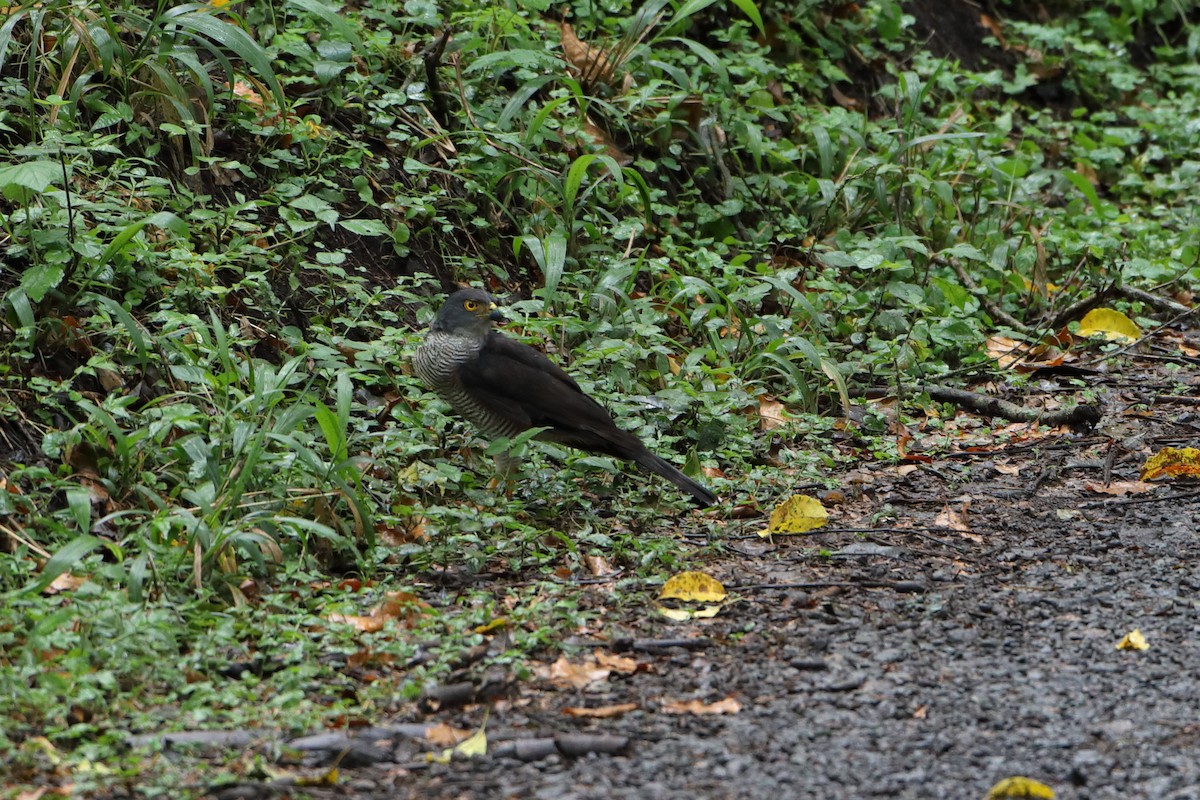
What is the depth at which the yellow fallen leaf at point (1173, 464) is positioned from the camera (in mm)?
5379

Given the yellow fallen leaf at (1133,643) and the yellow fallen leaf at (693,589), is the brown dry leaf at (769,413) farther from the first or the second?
the yellow fallen leaf at (1133,643)

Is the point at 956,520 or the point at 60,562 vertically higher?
the point at 60,562

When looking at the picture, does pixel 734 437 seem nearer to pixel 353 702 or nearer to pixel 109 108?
pixel 353 702

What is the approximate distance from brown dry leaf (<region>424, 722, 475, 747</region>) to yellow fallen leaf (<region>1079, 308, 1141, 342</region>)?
5022 mm

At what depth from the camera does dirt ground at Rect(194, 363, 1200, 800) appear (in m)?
3.12

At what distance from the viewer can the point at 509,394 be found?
5.30 meters

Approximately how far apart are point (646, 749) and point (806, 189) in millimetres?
5192

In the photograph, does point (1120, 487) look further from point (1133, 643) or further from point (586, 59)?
point (586, 59)

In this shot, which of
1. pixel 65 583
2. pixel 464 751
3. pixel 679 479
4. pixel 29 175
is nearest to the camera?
pixel 464 751

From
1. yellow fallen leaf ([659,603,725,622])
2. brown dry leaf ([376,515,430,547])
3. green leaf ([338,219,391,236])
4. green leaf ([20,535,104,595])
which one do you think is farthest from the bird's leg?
green leaf ([20,535,104,595])

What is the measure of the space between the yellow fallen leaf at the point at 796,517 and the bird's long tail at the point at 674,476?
0.27 meters

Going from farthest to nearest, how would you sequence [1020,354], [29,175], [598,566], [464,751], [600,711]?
[1020,354] < [29,175] < [598,566] < [600,711] < [464,751]

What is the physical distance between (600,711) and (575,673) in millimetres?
269

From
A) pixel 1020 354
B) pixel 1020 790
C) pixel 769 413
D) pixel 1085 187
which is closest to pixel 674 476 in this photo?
pixel 769 413
